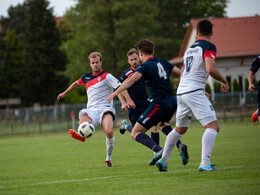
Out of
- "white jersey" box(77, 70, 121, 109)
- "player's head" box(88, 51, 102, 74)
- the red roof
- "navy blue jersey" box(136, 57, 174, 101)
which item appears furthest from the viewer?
the red roof

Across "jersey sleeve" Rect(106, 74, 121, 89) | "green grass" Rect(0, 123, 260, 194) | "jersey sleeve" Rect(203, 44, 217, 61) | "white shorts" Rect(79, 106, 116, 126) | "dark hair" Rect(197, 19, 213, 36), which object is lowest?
"green grass" Rect(0, 123, 260, 194)

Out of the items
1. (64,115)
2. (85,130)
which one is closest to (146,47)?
(85,130)

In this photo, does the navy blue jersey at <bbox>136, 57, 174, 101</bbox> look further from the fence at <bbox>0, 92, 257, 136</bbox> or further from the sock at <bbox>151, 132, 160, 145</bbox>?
the fence at <bbox>0, 92, 257, 136</bbox>

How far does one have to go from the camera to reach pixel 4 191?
6.56m

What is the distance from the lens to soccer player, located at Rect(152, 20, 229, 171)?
6.75 m

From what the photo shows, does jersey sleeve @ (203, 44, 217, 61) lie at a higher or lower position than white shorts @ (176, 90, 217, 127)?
higher

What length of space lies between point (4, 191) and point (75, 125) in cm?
2622

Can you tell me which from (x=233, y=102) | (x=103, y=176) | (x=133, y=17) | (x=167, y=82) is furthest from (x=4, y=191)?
(x=133, y=17)

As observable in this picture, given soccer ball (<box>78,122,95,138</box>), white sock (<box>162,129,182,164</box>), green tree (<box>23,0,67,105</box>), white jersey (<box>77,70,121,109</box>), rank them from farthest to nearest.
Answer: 1. green tree (<box>23,0,67,105</box>)
2. white jersey (<box>77,70,121,109</box>)
3. soccer ball (<box>78,122,95,138</box>)
4. white sock (<box>162,129,182,164</box>)

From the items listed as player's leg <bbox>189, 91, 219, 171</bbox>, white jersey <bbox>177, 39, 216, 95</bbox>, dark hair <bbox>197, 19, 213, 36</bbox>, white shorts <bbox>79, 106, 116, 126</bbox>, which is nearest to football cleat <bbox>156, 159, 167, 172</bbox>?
player's leg <bbox>189, 91, 219, 171</bbox>

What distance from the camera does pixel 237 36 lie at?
135 ft

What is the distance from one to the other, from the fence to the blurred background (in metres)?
0.06

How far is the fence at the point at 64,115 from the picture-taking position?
29.6 meters

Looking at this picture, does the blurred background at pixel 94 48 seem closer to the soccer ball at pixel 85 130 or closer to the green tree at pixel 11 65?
the green tree at pixel 11 65
